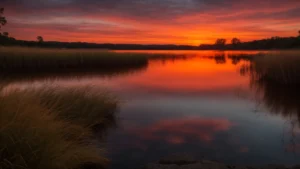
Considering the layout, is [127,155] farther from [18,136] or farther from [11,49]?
[11,49]

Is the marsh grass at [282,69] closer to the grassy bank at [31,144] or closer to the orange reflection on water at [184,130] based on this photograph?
the orange reflection on water at [184,130]

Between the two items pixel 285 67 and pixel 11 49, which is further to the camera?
pixel 11 49

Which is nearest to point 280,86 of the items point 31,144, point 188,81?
point 188,81

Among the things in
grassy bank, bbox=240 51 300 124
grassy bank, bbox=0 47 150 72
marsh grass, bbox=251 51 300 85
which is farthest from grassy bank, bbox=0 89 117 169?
grassy bank, bbox=0 47 150 72

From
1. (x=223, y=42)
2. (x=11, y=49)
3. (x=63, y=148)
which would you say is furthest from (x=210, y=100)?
(x=223, y=42)

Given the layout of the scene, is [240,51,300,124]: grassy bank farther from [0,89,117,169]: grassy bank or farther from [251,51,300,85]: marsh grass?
[0,89,117,169]: grassy bank

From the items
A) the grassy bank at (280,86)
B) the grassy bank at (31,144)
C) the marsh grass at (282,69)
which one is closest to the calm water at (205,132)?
the grassy bank at (280,86)

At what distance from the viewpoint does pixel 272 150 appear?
546 centimetres

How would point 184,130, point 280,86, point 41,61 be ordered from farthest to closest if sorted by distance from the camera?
1. point 41,61
2. point 280,86
3. point 184,130

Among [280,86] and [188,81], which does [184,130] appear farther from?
[188,81]

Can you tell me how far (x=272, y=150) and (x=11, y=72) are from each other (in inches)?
728

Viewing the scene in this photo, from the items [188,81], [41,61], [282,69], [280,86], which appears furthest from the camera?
[41,61]

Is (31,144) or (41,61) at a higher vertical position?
(41,61)

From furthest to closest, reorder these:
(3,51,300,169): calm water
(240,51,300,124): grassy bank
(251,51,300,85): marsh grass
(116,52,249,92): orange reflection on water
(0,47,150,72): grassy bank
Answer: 1. (0,47,150,72): grassy bank
2. (116,52,249,92): orange reflection on water
3. (251,51,300,85): marsh grass
4. (240,51,300,124): grassy bank
5. (3,51,300,169): calm water
